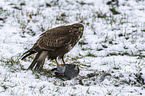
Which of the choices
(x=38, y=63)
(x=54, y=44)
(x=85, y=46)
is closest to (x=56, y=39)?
(x=54, y=44)

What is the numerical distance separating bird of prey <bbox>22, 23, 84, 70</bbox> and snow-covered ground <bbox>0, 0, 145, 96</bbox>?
345 mm

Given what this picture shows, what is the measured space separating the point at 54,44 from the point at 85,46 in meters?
1.85

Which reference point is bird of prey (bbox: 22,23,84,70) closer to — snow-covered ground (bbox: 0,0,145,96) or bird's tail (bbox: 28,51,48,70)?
bird's tail (bbox: 28,51,48,70)

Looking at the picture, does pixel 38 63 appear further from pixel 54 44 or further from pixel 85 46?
pixel 85 46

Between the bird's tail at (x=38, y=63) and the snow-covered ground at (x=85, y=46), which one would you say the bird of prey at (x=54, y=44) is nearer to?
the bird's tail at (x=38, y=63)

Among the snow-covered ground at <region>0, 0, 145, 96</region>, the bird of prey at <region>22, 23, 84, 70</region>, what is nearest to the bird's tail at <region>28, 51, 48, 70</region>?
the bird of prey at <region>22, 23, 84, 70</region>

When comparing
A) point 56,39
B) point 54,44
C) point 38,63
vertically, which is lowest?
point 38,63

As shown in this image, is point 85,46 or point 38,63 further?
point 85,46

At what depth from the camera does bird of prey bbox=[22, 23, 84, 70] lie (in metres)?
4.96

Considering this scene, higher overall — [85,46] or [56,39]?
[56,39]

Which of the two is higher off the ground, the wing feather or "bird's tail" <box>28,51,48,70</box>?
the wing feather

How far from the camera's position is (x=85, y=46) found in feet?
21.9

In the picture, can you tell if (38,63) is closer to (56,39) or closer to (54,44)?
(54,44)

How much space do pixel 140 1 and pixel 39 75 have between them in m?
6.65
